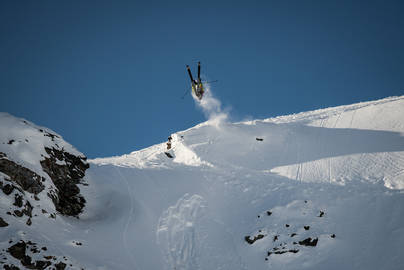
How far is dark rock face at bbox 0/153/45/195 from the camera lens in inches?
699

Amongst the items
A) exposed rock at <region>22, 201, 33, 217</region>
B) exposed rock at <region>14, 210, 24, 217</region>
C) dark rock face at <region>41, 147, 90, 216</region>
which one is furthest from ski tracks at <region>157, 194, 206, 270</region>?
exposed rock at <region>14, 210, 24, 217</region>

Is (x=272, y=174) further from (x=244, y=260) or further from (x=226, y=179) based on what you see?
(x=244, y=260)

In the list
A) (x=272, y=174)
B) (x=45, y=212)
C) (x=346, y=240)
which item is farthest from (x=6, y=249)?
(x=272, y=174)

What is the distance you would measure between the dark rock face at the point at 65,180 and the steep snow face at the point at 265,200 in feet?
3.62

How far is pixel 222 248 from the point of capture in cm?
1945

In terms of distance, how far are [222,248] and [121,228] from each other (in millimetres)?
7428

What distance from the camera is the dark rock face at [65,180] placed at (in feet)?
67.3

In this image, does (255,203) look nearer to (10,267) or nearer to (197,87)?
(197,87)

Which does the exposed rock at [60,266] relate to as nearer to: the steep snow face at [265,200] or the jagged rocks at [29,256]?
the jagged rocks at [29,256]

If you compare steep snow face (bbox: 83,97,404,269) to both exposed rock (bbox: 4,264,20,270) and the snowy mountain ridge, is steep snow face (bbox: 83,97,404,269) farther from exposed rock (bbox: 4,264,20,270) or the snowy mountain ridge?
exposed rock (bbox: 4,264,20,270)

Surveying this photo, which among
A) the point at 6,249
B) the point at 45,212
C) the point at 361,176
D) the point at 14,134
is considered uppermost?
the point at 14,134

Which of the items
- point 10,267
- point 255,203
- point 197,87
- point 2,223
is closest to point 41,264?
point 10,267

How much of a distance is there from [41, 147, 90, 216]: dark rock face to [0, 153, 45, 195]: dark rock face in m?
1.12

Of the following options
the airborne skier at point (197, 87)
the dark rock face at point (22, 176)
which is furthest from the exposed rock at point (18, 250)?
the airborne skier at point (197, 87)
